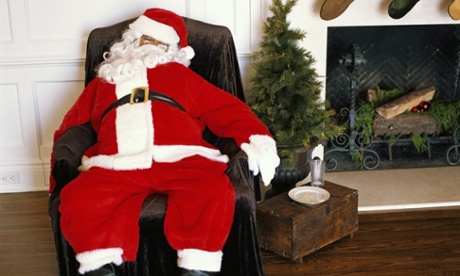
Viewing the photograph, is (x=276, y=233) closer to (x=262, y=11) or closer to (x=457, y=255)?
(x=457, y=255)

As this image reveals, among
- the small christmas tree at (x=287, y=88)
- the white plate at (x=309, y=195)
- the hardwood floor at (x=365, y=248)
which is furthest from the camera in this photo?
A: the small christmas tree at (x=287, y=88)

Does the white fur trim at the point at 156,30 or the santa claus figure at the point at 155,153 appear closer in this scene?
the santa claus figure at the point at 155,153

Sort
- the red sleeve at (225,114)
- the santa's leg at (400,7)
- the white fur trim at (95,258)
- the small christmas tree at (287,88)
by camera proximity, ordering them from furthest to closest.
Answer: the santa's leg at (400,7), the small christmas tree at (287,88), the red sleeve at (225,114), the white fur trim at (95,258)

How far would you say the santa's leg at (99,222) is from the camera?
2227 mm

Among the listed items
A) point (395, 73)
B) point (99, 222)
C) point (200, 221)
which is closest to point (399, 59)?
point (395, 73)

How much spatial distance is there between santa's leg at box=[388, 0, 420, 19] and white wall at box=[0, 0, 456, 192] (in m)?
0.08

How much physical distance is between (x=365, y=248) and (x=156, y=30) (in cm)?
142

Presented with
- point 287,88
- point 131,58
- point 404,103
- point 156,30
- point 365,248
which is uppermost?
point 156,30

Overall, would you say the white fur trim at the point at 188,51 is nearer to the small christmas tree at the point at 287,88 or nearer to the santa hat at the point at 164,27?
the santa hat at the point at 164,27

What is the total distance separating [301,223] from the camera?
2770 mm

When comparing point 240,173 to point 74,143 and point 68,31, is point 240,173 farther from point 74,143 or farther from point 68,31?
point 68,31

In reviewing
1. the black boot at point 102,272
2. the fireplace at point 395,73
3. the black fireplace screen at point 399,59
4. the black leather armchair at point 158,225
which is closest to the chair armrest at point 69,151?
the black leather armchair at point 158,225

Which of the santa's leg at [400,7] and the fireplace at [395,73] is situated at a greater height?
the santa's leg at [400,7]

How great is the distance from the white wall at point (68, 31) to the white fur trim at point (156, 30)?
24.1 inches
